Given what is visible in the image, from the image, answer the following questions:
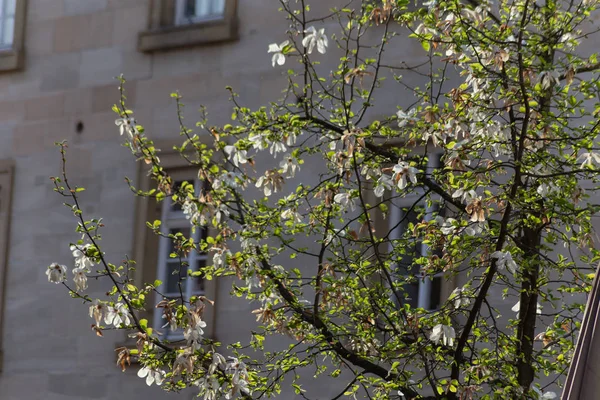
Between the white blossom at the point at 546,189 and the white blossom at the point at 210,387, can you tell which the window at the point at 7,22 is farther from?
the white blossom at the point at 546,189

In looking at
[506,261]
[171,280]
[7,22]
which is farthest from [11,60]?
[506,261]

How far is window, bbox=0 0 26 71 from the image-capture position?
58.0ft

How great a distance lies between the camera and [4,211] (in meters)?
17.4

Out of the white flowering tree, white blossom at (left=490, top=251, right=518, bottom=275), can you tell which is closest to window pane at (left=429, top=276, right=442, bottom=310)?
the white flowering tree

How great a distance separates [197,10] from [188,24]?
0.42m

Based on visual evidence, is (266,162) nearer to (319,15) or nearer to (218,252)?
(319,15)

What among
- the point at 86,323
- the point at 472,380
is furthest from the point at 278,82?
the point at 472,380

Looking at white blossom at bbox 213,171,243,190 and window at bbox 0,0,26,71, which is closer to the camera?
white blossom at bbox 213,171,243,190

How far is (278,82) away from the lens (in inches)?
613

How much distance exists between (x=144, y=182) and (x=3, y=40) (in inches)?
129

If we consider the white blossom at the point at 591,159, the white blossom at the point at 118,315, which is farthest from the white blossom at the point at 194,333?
the white blossom at the point at 591,159

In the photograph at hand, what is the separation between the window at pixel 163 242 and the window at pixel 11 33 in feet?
8.00

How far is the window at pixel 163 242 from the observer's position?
52.0 feet

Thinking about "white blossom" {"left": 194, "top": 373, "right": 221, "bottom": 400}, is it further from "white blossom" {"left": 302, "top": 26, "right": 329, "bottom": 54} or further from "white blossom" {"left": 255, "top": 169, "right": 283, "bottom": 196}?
"white blossom" {"left": 302, "top": 26, "right": 329, "bottom": 54}
